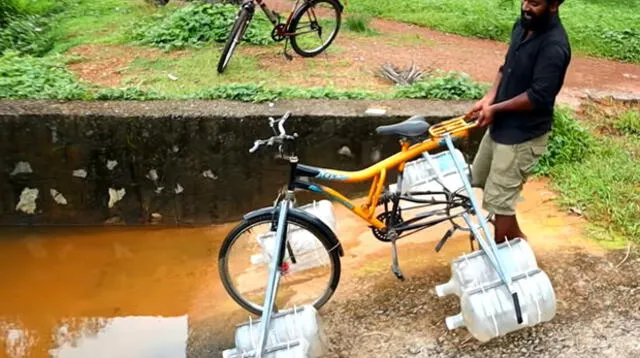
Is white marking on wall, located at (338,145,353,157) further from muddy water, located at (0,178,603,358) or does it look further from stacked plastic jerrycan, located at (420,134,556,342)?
stacked plastic jerrycan, located at (420,134,556,342)

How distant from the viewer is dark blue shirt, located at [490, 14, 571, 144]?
341 cm

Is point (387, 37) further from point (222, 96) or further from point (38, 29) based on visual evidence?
point (38, 29)

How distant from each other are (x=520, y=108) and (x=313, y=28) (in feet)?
14.3

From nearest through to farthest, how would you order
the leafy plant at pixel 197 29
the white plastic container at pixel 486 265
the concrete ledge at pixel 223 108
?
1. the white plastic container at pixel 486 265
2. the concrete ledge at pixel 223 108
3. the leafy plant at pixel 197 29

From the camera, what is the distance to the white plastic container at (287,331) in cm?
350

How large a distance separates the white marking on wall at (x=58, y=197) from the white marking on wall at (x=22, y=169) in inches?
10.4

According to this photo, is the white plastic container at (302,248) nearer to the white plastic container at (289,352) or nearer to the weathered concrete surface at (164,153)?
the white plastic container at (289,352)

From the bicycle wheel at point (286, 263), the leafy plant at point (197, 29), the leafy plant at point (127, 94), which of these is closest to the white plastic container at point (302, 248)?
the bicycle wheel at point (286, 263)

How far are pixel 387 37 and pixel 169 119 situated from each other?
161 inches

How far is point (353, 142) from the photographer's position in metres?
5.68

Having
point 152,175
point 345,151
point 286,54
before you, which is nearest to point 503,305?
point 345,151

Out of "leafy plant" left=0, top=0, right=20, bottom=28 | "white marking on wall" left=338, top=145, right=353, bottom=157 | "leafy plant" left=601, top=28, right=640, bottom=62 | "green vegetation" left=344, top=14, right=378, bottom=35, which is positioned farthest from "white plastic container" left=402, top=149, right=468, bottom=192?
"leafy plant" left=0, top=0, right=20, bottom=28

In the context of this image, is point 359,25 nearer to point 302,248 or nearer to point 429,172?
point 429,172

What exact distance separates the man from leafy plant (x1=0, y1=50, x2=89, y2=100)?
11.9 feet
